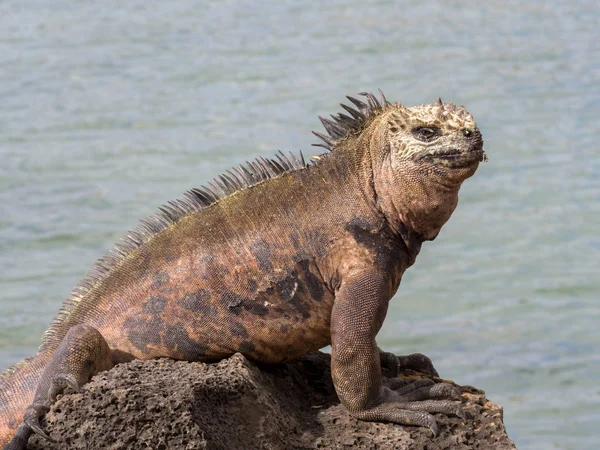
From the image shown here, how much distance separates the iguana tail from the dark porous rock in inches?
23.8

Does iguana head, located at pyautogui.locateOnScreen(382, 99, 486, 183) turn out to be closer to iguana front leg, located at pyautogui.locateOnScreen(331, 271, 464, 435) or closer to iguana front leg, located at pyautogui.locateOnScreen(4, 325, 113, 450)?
iguana front leg, located at pyautogui.locateOnScreen(331, 271, 464, 435)

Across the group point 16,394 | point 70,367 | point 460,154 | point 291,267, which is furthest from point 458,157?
point 16,394

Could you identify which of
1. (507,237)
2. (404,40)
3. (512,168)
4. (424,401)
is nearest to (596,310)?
(507,237)

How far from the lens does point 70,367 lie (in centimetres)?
516

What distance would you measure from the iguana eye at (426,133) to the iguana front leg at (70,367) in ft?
5.96

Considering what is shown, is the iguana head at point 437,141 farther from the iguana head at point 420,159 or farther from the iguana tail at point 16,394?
the iguana tail at point 16,394

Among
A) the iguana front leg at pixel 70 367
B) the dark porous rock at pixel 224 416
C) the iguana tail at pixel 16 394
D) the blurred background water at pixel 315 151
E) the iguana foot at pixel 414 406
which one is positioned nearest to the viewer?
the dark porous rock at pixel 224 416

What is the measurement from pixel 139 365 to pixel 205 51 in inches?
579

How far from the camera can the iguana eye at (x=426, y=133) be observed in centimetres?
535

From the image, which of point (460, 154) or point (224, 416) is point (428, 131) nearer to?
point (460, 154)

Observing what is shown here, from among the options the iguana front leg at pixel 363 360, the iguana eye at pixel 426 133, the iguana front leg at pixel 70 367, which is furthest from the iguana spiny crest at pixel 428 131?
the iguana front leg at pixel 70 367

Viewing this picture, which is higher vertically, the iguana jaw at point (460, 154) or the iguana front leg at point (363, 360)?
the iguana jaw at point (460, 154)

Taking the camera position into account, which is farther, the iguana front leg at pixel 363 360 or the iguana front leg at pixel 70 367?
the iguana front leg at pixel 363 360

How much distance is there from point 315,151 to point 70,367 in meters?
9.00
